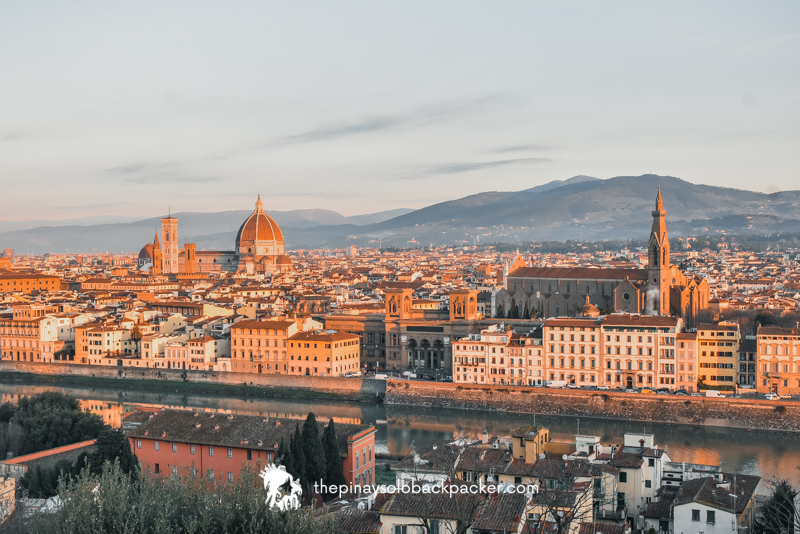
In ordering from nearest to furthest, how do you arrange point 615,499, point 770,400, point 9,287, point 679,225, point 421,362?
point 615,499
point 770,400
point 421,362
point 9,287
point 679,225

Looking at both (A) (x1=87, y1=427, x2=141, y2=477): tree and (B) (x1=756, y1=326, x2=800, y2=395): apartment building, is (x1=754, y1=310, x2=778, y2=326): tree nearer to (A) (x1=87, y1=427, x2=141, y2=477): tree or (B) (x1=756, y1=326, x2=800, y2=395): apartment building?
(B) (x1=756, y1=326, x2=800, y2=395): apartment building

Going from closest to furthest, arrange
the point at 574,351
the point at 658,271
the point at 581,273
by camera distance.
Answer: the point at 574,351 < the point at 658,271 < the point at 581,273

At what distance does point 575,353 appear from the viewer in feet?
80.5

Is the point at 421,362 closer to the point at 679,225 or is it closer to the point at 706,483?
the point at 706,483

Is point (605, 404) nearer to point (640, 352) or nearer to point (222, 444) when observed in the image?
point (640, 352)

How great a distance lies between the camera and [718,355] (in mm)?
23641

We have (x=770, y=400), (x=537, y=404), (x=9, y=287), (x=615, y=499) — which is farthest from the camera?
(x=9, y=287)

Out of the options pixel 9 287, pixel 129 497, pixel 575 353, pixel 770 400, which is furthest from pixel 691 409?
pixel 9 287

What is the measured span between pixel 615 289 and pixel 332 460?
21262 mm

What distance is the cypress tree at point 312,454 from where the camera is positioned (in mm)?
13234

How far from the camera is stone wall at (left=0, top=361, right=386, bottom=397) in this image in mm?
25969

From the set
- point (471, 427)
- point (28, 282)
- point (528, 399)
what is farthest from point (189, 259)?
point (471, 427)

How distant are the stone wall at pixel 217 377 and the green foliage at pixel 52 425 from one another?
873 centimetres

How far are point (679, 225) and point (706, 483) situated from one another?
178594 mm
